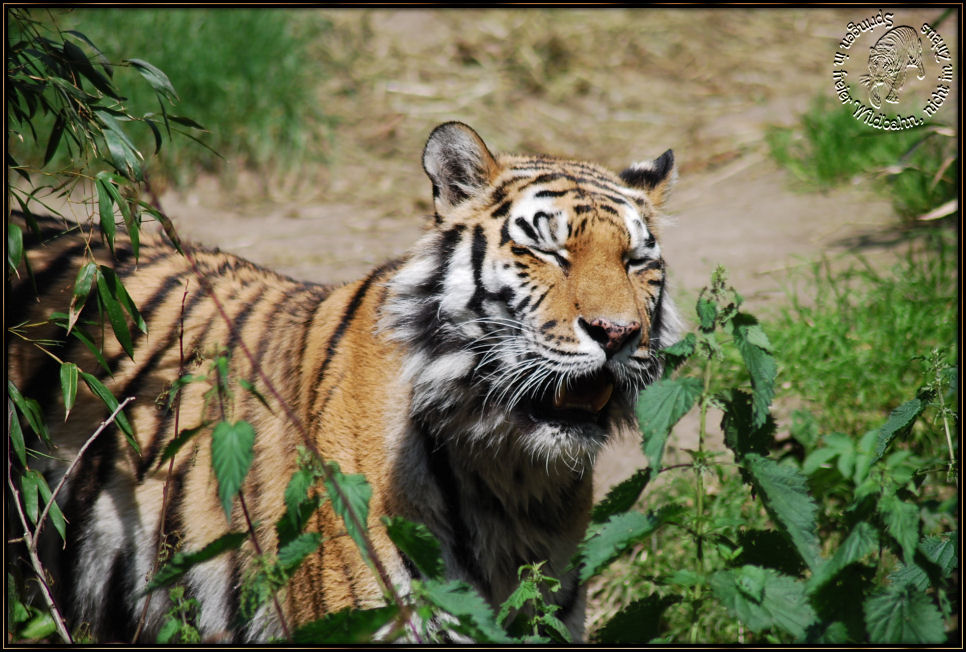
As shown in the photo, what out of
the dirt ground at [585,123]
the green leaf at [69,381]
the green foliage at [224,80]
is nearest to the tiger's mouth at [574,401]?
the green leaf at [69,381]

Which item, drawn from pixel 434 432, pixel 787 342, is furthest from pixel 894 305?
pixel 434 432

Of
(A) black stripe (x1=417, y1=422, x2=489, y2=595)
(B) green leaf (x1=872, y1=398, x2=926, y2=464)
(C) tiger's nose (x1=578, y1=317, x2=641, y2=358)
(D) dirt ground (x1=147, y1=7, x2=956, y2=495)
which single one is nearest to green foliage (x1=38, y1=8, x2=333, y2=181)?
(D) dirt ground (x1=147, y1=7, x2=956, y2=495)

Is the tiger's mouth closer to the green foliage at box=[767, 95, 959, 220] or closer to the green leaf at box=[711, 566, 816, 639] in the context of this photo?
the green leaf at box=[711, 566, 816, 639]

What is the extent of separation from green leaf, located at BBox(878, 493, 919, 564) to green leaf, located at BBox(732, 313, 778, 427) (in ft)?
0.78

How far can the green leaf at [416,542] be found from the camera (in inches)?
62.9

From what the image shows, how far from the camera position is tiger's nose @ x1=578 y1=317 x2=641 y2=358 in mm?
2047

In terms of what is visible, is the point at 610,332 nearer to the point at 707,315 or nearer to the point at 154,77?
the point at 707,315

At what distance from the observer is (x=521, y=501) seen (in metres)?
2.37

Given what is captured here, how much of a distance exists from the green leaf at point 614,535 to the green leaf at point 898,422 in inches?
20.9

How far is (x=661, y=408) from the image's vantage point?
1565mm

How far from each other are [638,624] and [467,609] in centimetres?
39

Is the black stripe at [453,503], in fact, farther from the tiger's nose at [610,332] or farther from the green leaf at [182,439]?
the green leaf at [182,439]

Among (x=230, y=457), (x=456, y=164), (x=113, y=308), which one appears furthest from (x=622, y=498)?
(x=113, y=308)
